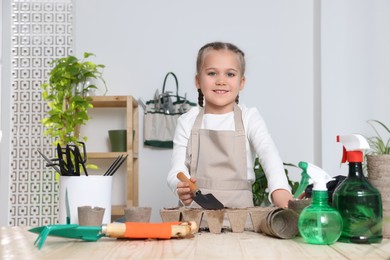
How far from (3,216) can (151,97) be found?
138 centimetres

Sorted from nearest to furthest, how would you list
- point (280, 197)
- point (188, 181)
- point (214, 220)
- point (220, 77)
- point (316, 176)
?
point (316, 176) < point (214, 220) < point (188, 181) < point (280, 197) < point (220, 77)

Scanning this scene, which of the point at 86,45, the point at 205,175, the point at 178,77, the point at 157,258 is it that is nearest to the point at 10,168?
the point at 86,45

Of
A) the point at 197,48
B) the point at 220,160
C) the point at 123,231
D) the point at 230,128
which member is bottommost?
the point at 123,231

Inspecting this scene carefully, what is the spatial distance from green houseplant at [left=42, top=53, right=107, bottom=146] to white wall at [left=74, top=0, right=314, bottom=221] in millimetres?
359

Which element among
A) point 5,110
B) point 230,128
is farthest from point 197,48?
point 230,128

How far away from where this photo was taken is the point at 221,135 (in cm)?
199

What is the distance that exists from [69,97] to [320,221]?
281cm

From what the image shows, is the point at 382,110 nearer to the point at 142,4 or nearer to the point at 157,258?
the point at 142,4

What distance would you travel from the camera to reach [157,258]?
0.85 m

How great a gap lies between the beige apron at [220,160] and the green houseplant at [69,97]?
1.60 m

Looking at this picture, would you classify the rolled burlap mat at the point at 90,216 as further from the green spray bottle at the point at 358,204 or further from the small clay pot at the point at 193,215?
the green spray bottle at the point at 358,204

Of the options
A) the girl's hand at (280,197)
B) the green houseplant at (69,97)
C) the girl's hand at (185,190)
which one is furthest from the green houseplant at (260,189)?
the girl's hand at (185,190)

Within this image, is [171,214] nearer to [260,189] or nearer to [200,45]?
[260,189]

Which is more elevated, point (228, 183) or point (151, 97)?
point (151, 97)
